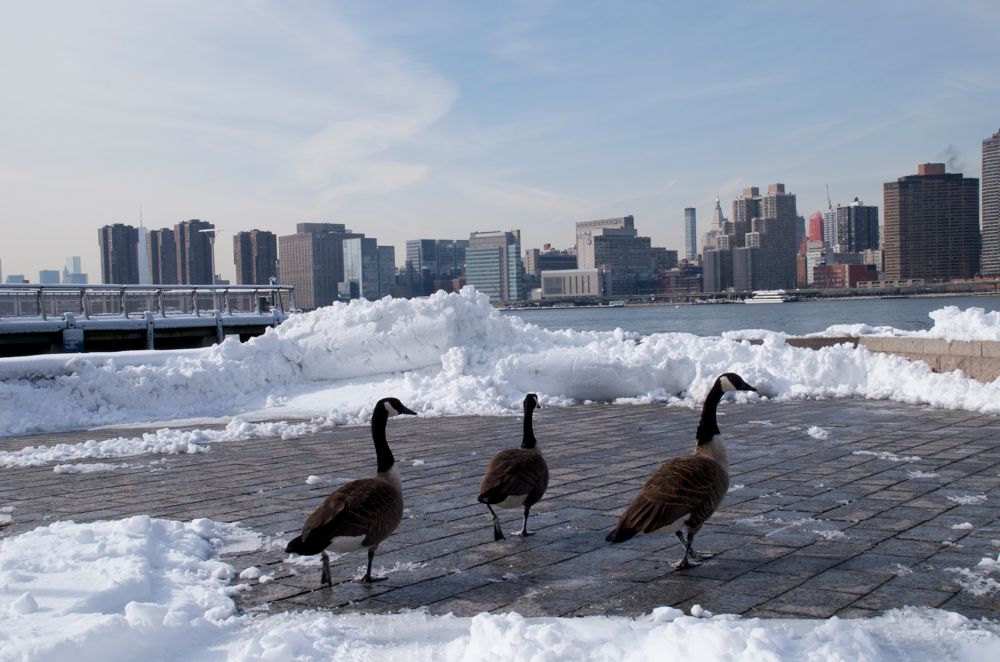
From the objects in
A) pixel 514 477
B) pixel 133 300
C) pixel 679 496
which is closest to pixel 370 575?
pixel 514 477

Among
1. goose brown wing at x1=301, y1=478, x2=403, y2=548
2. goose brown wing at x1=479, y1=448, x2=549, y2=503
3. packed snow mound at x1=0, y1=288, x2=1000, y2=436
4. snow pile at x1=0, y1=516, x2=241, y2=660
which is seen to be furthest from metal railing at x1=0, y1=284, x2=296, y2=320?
goose brown wing at x1=301, y1=478, x2=403, y2=548

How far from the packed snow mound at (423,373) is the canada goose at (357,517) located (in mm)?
7986

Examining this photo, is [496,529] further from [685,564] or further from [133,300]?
[133,300]

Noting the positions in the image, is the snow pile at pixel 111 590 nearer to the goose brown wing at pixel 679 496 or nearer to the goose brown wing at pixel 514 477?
the goose brown wing at pixel 514 477

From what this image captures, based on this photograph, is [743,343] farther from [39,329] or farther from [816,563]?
[39,329]

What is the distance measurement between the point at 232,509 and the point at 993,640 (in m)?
5.62

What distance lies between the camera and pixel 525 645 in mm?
3818

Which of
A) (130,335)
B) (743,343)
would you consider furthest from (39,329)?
(743,343)

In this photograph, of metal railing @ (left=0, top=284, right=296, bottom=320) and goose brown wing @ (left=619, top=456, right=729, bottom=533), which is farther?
metal railing @ (left=0, top=284, right=296, bottom=320)

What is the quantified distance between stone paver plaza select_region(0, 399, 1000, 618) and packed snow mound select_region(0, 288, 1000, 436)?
5.62ft

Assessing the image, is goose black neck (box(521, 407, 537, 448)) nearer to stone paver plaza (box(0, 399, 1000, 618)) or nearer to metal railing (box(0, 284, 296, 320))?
stone paver plaza (box(0, 399, 1000, 618))

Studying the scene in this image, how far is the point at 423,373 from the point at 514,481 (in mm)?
10344

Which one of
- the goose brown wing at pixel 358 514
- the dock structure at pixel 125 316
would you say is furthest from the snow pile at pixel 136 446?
the dock structure at pixel 125 316

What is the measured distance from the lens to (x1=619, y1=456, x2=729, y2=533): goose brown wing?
4.83 metres
